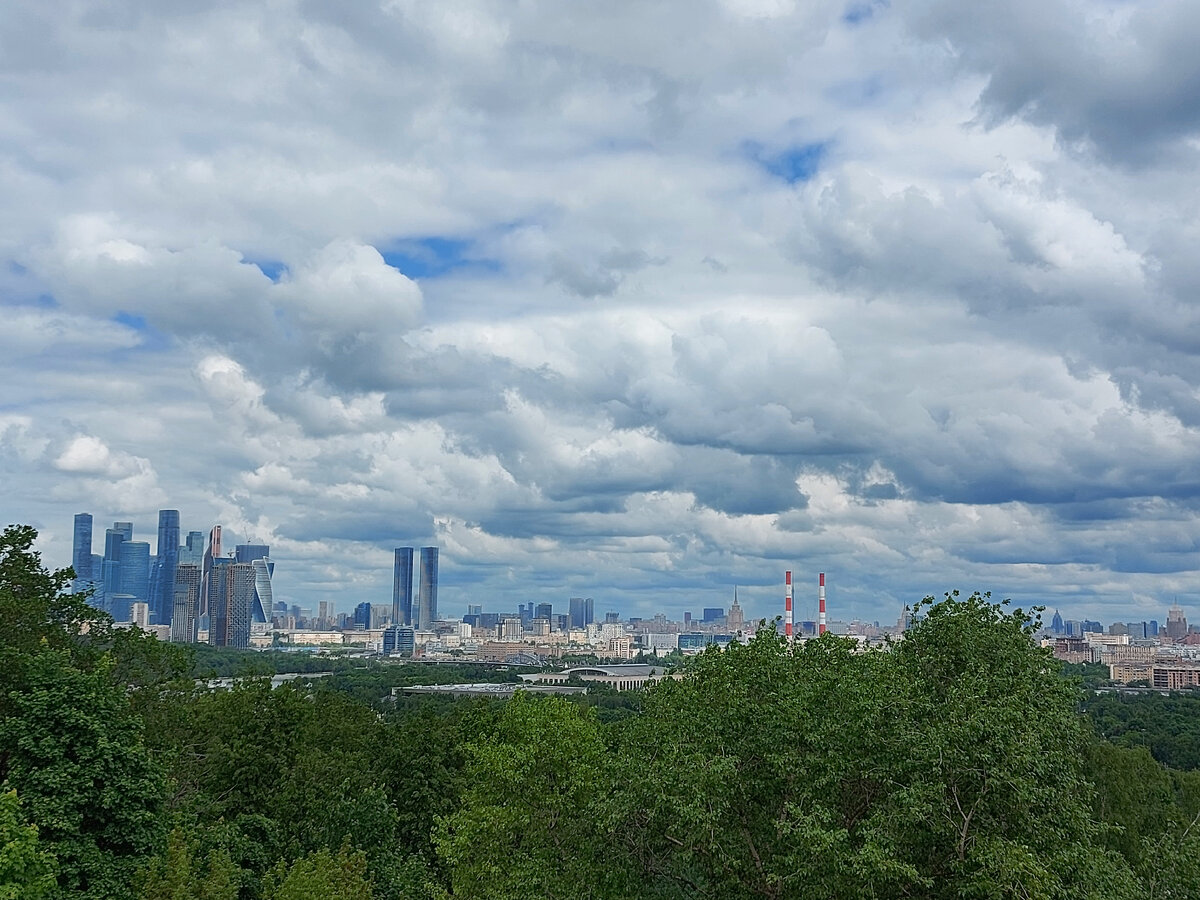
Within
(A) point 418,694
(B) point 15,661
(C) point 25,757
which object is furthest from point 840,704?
(A) point 418,694

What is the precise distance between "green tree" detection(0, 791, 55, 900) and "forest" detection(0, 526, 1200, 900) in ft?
0.16

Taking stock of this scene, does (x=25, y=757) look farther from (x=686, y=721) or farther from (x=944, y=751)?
(x=944, y=751)

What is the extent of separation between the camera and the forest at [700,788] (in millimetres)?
18891

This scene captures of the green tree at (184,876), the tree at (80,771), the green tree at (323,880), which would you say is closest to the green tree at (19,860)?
the tree at (80,771)

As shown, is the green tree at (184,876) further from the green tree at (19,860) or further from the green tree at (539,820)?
the green tree at (539,820)

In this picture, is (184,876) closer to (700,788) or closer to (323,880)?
(323,880)

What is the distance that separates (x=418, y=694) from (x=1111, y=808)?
85383 mm

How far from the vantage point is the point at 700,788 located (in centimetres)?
2088

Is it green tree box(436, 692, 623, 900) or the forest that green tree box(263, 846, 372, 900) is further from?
green tree box(436, 692, 623, 900)

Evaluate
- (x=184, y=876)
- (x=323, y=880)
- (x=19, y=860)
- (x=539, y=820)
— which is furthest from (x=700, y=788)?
(x=184, y=876)

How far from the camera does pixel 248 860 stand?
37406 mm

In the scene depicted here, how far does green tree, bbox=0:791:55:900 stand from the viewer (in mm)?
19969

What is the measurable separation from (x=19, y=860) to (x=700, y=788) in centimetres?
1285

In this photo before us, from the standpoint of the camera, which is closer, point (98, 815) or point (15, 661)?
point (98, 815)
